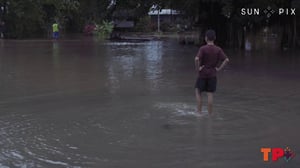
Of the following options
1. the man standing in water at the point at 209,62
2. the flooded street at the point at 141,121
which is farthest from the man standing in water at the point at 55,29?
the man standing in water at the point at 209,62

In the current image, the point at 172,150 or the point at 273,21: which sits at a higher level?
the point at 273,21

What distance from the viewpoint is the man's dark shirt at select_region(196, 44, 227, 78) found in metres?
8.11

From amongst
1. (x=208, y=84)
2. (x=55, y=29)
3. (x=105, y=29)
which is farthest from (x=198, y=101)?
(x=105, y=29)

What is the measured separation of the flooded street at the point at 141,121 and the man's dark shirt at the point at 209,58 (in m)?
0.74

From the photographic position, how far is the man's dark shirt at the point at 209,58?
26.6 ft

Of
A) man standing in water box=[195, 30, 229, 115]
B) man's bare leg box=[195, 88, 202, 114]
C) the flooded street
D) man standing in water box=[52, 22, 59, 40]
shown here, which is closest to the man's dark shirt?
man standing in water box=[195, 30, 229, 115]

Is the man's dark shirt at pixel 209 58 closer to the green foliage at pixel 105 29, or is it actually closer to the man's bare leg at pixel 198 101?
the man's bare leg at pixel 198 101

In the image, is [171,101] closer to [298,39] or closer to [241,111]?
[241,111]

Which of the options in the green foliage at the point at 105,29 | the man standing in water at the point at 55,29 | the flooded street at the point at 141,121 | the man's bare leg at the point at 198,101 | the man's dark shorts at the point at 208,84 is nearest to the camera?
the flooded street at the point at 141,121

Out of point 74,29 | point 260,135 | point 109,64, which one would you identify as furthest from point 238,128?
point 74,29

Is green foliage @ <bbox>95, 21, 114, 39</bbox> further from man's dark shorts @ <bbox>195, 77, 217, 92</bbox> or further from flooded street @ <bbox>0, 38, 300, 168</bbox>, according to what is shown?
man's dark shorts @ <bbox>195, 77, 217, 92</bbox>

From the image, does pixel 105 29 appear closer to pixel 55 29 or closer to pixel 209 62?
pixel 55 29

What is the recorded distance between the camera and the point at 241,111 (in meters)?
8.91

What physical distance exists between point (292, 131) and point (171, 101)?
313cm
